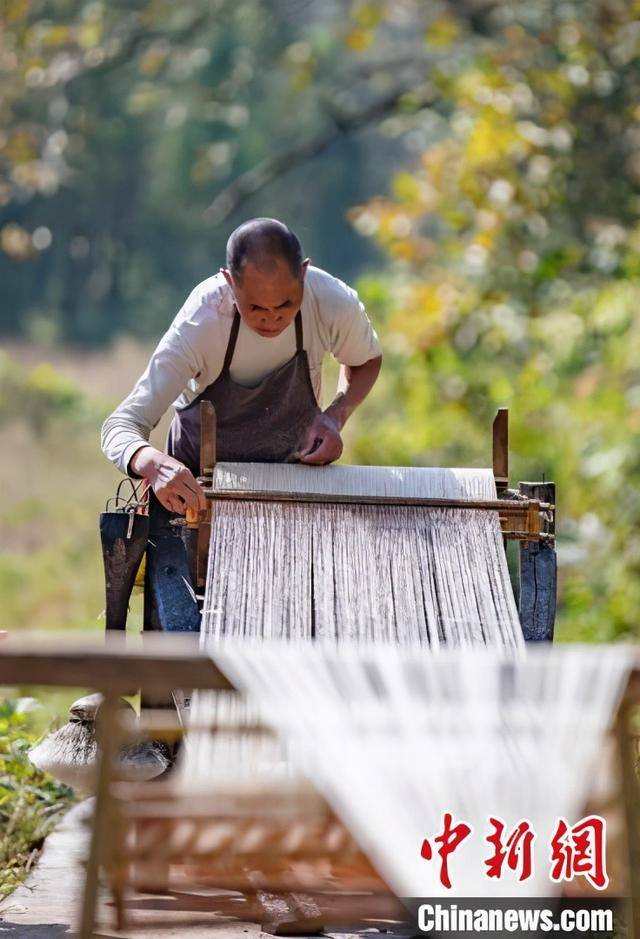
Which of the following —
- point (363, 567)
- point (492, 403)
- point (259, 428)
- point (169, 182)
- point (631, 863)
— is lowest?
point (631, 863)

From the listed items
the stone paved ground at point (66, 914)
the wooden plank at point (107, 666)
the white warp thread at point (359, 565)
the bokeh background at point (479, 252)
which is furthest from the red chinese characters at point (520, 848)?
the bokeh background at point (479, 252)

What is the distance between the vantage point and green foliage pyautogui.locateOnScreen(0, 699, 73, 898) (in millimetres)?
4164

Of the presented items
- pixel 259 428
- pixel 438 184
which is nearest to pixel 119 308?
pixel 438 184

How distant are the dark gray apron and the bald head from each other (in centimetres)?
34

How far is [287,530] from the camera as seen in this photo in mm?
3709

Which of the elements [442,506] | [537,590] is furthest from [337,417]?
[537,590]

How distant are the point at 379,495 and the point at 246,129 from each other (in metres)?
23.7

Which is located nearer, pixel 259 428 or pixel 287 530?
pixel 287 530

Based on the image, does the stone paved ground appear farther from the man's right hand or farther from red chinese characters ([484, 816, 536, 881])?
the man's right hand

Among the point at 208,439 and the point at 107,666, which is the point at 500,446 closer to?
the point at 208,439

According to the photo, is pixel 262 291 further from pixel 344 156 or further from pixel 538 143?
pixel 344 156

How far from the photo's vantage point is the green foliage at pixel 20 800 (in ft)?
13.7

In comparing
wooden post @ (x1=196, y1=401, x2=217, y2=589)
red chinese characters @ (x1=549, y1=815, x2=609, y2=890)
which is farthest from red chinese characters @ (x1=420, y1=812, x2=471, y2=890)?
wooden post @ (x1=196, y1=401, x2=217, y2=589)

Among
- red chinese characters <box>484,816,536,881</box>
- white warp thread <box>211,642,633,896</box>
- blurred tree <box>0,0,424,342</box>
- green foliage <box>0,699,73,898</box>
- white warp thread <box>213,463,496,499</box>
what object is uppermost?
blurred tree <box>0,0,424,342</box>
